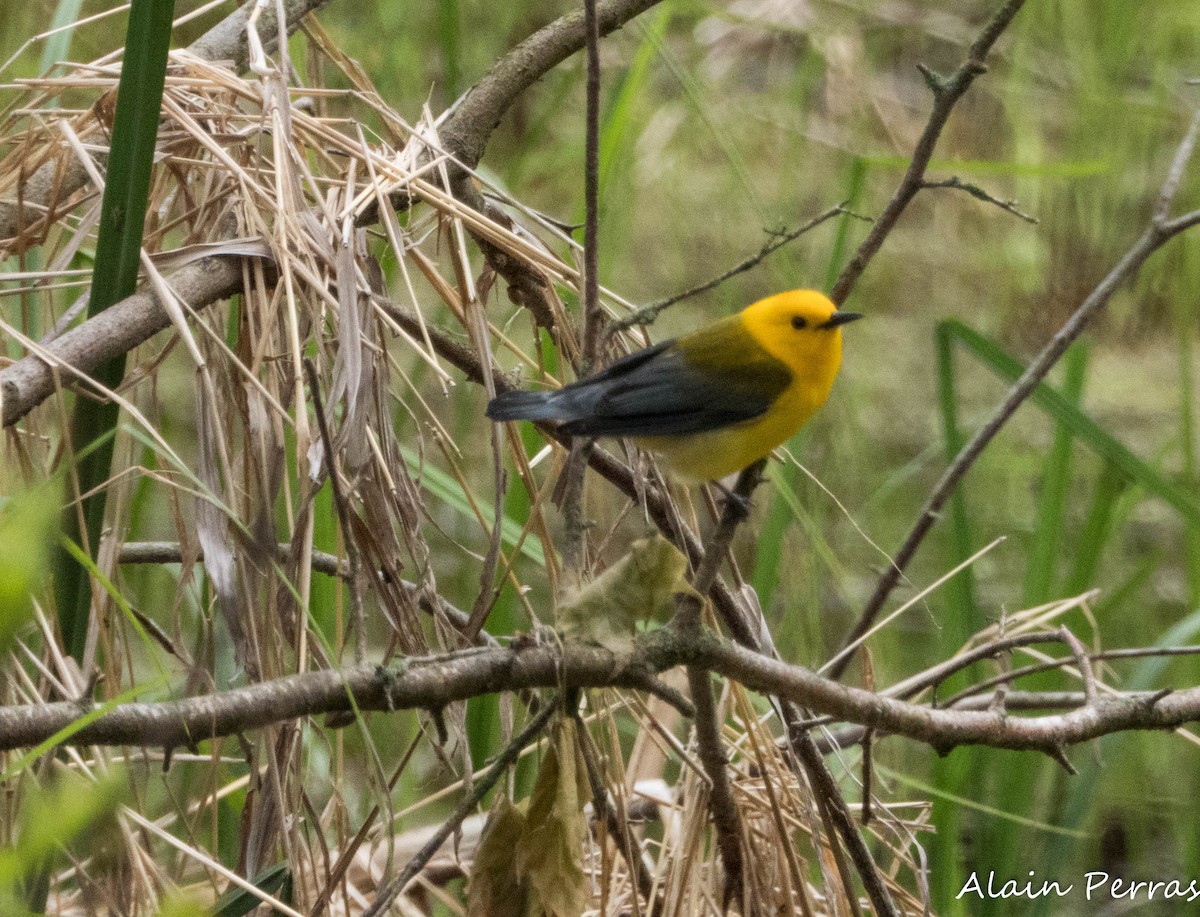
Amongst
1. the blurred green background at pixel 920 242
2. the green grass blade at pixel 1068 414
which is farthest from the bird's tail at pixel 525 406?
the blurred green background at pixel 920 242

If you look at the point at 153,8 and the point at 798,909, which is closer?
the point at 153,8

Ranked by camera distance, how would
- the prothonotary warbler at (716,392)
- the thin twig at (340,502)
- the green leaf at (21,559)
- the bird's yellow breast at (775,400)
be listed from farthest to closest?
the bird's yellow breast at (775,400)
the prothonotary warbler at (716,392)
the thin twig at (340,502)
the green leaf at (21,559)

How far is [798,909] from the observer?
158cm

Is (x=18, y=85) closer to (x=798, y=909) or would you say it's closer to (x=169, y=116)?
(x=169, y=116)

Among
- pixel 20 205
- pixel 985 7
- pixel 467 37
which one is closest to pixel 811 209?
pixel 985 7

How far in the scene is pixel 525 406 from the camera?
1.39m

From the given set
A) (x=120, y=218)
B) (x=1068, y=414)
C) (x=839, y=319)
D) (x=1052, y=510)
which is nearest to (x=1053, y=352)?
(x=1068, y=414)

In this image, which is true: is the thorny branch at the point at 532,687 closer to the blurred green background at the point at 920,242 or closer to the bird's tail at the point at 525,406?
the bird's tail at the point at 525,406

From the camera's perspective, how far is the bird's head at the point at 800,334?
1856 millimetres

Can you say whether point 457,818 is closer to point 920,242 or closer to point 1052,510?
point 1052,510

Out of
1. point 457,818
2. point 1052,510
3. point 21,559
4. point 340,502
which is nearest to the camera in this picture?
point 21,559

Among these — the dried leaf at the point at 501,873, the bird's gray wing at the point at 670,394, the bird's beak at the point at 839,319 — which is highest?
the bird's beak at the point at 839,319

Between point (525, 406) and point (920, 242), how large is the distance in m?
3.31

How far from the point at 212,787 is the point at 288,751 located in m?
0.08
